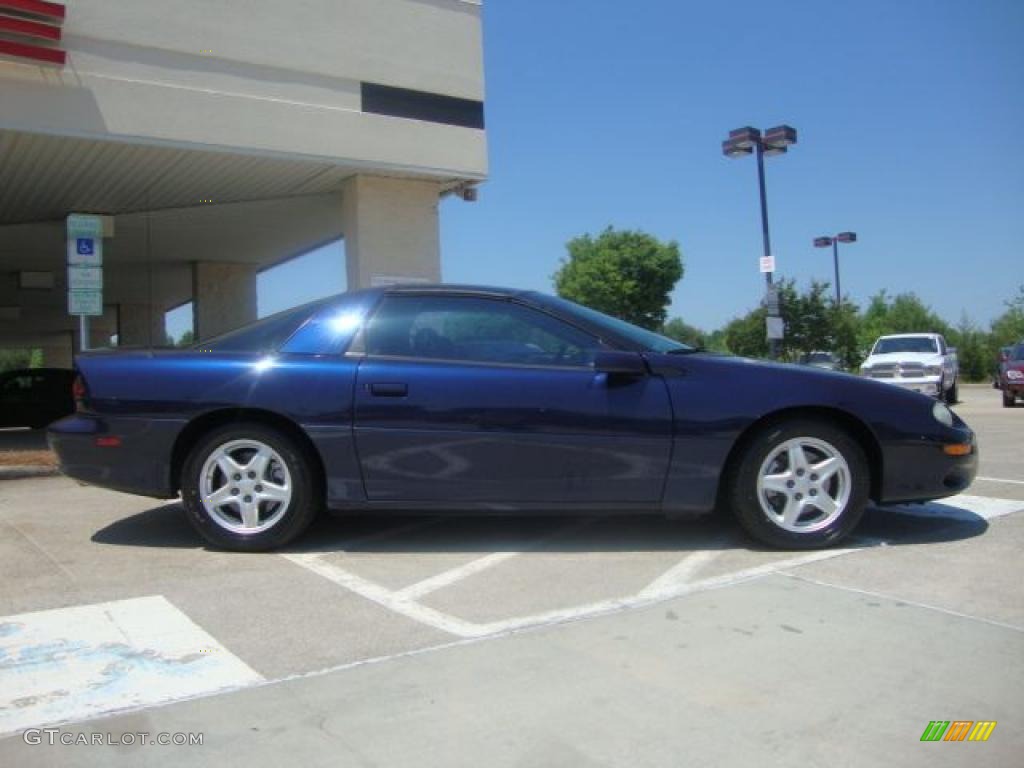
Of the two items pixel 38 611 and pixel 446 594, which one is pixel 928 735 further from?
pixel 38 611

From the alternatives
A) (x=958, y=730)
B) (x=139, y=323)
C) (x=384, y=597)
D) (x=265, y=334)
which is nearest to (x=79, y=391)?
(x=265, y=334)

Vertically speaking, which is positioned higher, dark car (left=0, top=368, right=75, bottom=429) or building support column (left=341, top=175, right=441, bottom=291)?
building support column (left=341, top=175, right=441, bottom=291)

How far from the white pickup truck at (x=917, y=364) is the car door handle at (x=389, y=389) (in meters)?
14.6

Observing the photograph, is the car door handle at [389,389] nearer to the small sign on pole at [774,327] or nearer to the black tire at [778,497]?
the black tire at [778,497]

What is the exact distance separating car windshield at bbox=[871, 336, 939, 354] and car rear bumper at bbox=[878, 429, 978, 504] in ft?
50.1

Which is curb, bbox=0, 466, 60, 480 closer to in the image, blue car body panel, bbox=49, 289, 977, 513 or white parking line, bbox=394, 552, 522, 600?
blue car body panel, bbox=49, 289, 977, 513

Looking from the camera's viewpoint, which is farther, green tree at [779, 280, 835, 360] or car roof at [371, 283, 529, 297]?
green tree at [779, 280, 835, 360]

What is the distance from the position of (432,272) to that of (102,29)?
4.67 metres

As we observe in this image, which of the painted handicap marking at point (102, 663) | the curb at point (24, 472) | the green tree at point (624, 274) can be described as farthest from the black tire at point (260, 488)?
the green tree at point (624, 274)

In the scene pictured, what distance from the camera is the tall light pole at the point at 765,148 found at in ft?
60.0

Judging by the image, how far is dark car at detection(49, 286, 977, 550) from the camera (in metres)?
4.29

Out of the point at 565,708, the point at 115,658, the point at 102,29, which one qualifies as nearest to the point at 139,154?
the point at 102,29

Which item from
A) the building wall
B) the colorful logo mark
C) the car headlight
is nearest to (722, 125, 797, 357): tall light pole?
the building wall

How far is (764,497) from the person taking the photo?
171 inches
